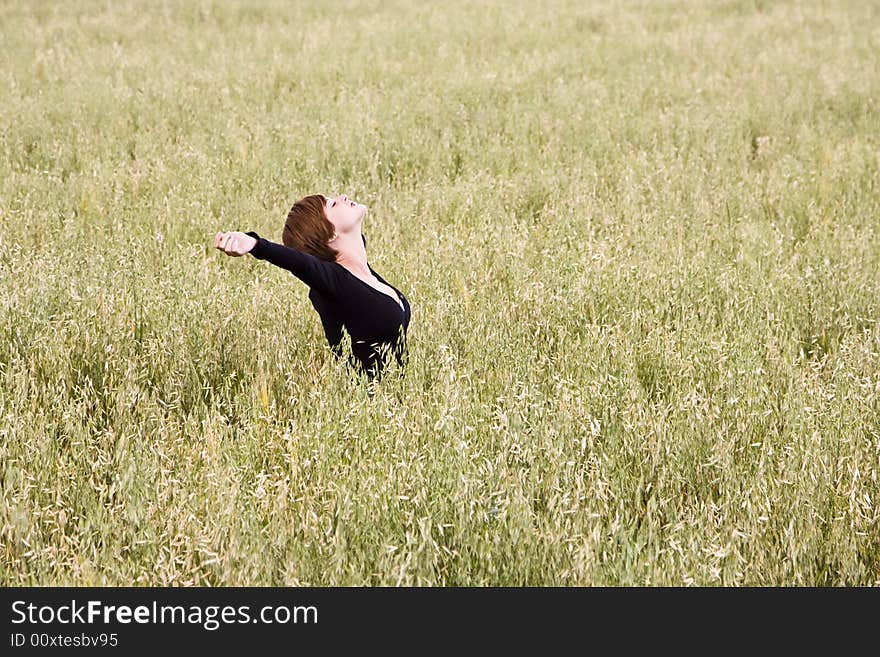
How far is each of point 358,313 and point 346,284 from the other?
0.13 m

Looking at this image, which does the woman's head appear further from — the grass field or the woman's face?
the grass field

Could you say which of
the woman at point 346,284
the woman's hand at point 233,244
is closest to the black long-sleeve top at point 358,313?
the woman at point 346,284

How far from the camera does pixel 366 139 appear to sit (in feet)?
22.6

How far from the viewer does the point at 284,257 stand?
262 centimetres

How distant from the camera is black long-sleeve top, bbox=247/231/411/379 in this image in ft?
9.37

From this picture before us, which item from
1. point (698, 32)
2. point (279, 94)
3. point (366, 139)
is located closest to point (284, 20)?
point (279, 94)

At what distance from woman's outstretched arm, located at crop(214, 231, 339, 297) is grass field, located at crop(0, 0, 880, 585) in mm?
396

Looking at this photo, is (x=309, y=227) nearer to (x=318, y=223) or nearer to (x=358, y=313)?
(x=318, y=223)

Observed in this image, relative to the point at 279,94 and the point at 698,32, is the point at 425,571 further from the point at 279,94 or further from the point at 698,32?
the point at 698,32

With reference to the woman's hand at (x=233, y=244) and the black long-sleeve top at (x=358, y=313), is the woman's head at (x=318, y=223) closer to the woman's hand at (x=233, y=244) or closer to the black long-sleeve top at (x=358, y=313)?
the black long-sleeve top at (x=358, y=313)

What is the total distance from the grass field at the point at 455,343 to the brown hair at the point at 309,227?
508mm

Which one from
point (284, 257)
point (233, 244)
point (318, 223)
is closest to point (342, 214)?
point (318, 223)

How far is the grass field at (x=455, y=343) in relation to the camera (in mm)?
2361

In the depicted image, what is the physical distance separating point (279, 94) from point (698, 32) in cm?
656
